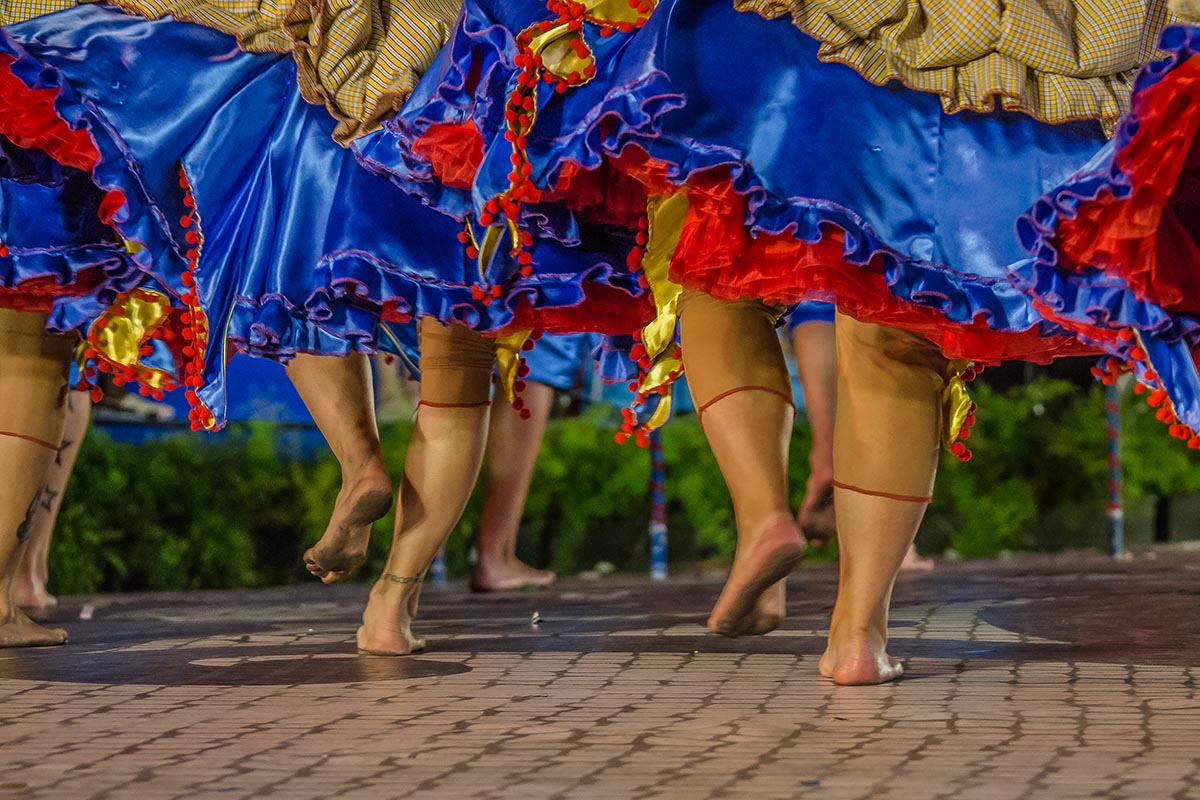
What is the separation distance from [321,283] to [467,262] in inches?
11.7

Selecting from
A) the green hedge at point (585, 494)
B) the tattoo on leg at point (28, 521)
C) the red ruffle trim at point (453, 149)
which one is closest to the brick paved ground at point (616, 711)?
the tattoo on leg at point (28, 521)

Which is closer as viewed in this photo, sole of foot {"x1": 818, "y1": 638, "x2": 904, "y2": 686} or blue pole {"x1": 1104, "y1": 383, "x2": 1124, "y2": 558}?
sole of foot {"x1": 818, "y1": 638, "x2": 904, "y2": 686}

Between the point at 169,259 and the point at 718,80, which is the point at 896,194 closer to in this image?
the point at 718,80

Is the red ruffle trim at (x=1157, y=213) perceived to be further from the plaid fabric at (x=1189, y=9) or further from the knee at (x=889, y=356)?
the knee at (x=889, y=356)

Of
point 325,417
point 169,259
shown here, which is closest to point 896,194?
point 325,417

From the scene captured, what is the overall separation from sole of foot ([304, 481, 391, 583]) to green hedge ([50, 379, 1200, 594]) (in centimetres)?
282

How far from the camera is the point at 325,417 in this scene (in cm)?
369

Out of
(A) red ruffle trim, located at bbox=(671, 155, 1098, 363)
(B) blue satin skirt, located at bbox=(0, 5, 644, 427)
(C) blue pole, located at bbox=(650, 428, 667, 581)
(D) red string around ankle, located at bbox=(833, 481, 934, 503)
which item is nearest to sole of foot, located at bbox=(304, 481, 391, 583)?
(B) blue satin skirt, located at bbox=(0, 5, 644, 427)

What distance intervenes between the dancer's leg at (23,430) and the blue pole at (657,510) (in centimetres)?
293

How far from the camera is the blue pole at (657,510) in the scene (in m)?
6.49

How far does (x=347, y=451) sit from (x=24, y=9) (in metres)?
1.17

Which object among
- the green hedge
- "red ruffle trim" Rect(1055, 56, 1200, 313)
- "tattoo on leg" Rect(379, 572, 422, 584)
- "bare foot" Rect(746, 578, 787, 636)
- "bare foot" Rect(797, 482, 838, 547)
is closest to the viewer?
"red ruffle trim" Rect(1055, 56, 1200, 313)

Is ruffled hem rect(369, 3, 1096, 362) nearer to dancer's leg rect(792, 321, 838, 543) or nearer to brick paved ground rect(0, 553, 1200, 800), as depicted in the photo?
brick paved ground rect(0, 553, 1200, 800)

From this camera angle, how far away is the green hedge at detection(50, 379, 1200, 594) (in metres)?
6.30
